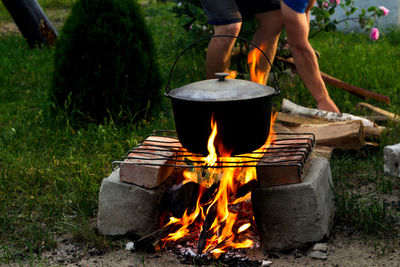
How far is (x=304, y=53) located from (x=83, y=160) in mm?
1849

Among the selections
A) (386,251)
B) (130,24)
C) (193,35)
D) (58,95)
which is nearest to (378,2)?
(193,35)

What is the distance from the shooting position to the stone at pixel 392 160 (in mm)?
3115

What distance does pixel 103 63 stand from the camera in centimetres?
405

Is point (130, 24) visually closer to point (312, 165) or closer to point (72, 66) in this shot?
point (72, 66)

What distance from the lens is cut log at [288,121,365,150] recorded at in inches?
137

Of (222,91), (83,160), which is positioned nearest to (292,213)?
(222,91)

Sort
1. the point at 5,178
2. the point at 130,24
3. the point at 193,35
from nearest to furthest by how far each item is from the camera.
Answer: the point at 5,178 → the point at 130,24 → the point at 193,35

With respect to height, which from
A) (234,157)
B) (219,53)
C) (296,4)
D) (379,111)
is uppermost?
(296,4)

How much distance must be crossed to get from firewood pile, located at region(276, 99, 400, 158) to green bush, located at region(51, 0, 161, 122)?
1151 mm

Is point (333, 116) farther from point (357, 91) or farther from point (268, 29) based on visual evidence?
point (357, 91)

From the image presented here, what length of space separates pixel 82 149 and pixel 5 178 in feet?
2.05

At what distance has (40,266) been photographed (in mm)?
2375

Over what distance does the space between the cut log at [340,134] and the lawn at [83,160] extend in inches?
3.9

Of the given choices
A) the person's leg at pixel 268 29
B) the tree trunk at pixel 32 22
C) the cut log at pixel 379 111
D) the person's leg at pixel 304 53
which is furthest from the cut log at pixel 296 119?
the tree trunk at pixel 32 22
